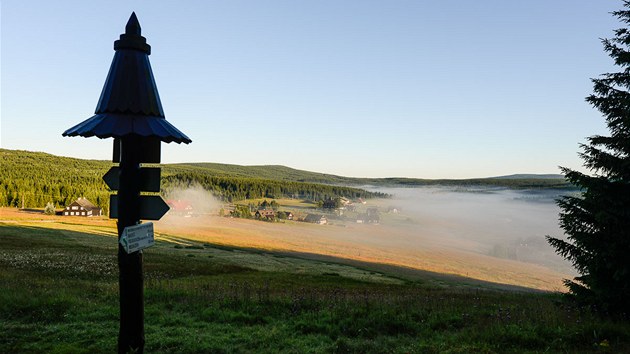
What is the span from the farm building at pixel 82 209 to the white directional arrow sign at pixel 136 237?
458 ft

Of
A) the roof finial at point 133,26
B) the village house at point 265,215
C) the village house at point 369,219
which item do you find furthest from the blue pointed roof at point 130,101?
the village house at point 369,219

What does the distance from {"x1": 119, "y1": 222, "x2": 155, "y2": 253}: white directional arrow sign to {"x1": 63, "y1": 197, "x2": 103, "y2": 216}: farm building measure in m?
140

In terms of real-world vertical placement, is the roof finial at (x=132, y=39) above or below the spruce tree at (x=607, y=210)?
above

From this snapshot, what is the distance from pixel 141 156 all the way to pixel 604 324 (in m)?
10.6

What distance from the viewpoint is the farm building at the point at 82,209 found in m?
127

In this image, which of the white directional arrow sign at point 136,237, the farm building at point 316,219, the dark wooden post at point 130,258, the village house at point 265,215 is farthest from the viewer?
the farm building at point 316,219

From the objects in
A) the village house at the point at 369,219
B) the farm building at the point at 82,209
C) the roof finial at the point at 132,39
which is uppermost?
the roof finial at the point at 132,39

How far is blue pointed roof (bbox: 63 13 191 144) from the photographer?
6480 millimetres

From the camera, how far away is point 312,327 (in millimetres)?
9531

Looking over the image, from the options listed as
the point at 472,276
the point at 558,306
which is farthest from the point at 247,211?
the point at 558,306

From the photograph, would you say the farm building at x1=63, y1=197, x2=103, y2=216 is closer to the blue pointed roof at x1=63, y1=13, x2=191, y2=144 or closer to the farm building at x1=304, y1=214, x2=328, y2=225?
the farm building at x1=304, y1=214, x2=328, y2=225

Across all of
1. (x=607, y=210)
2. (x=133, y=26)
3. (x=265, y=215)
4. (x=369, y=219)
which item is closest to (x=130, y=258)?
(x=133, y=26)

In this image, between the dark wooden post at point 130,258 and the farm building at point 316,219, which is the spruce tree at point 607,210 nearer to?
the dark wooden post at point 130,258

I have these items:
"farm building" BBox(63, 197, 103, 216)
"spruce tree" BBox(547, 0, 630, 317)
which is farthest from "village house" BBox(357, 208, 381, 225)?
"spruce tree" BBox(547, 0, 630, 317)
